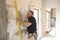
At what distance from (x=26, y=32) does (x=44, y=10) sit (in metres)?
3.03

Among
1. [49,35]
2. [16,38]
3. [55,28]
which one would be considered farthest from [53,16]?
[16,38]

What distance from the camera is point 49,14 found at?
6375mm

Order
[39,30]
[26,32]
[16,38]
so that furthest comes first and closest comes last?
[39,30], [26,32], [16,38]

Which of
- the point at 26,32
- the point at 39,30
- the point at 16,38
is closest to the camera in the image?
the point at 16,38

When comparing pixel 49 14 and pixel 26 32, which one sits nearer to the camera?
pixel 26 32

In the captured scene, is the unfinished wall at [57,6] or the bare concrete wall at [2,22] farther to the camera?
the unfinished wall at [57,6]

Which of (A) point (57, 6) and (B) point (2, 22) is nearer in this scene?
(B) point (2, 22)

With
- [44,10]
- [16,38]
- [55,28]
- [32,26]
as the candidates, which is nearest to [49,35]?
[55,28]

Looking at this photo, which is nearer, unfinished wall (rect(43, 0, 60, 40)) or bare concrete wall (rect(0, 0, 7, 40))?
bare concrete wall (rect(0, 0, 7, 40))

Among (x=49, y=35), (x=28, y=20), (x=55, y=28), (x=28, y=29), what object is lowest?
(x=49, y=35)

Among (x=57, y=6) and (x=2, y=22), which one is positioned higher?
(x=57, y=6)

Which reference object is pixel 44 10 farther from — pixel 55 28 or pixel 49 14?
pixel 55 28

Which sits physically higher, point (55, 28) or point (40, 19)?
point (40, 19)

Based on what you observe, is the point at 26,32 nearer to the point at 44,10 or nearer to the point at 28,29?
the point at 28,29
